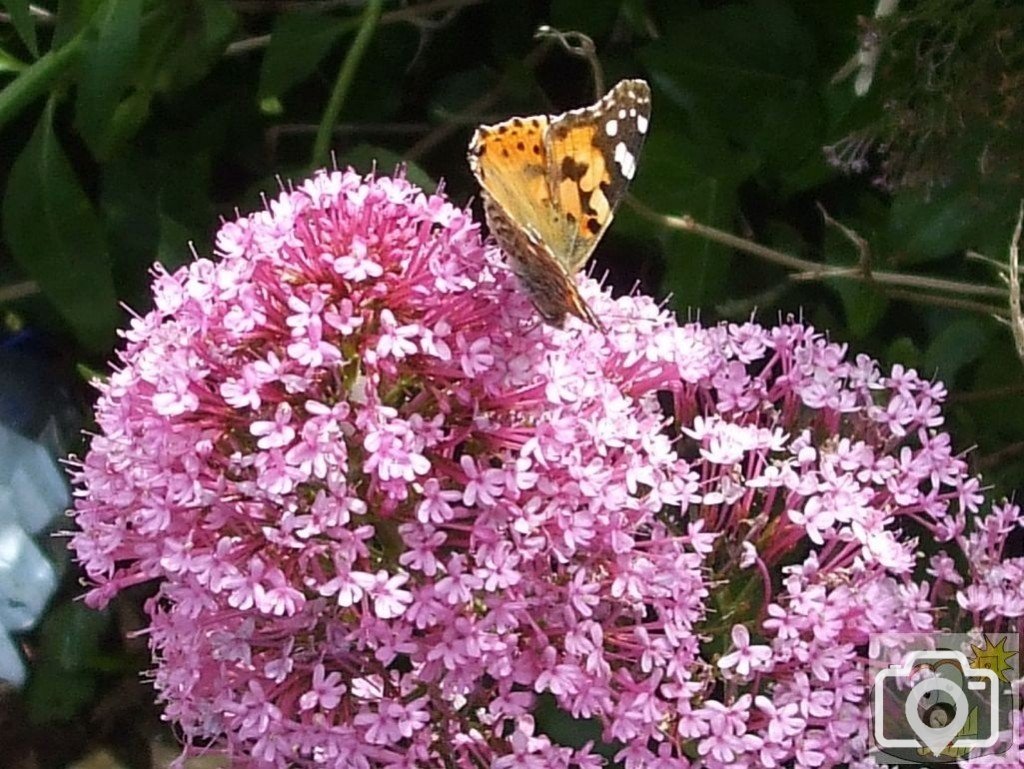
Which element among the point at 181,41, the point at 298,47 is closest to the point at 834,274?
the point at 298,47

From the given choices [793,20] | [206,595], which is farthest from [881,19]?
[206,595]

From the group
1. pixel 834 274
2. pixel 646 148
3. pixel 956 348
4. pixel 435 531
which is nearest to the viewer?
pixel 435 531

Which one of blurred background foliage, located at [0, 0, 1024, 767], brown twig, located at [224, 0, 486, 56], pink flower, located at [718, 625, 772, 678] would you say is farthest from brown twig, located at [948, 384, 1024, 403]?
brown twig, located at [224, 0, 486, 56]

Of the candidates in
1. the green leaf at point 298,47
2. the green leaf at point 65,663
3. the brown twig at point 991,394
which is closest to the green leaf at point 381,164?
the green leaf at point 298,47

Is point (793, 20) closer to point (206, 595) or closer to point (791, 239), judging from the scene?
point (791, 239)

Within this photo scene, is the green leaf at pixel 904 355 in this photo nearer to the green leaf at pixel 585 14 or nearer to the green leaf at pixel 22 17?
the green leaf at pixel 585 14

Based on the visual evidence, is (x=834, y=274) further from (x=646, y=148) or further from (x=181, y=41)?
(x=181, y=41)
